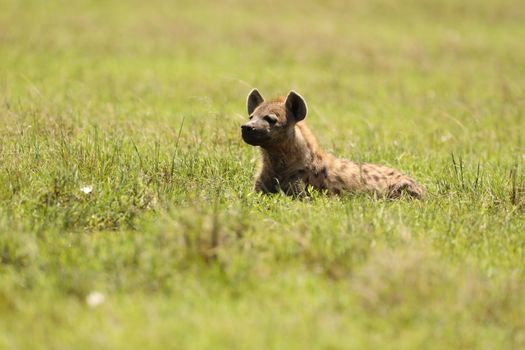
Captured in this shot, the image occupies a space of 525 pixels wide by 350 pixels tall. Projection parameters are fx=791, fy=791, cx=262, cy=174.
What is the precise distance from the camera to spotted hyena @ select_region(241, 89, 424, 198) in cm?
626

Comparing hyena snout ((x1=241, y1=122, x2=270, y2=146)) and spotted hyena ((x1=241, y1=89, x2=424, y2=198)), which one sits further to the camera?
spotted hyena ((x1=241, y1=89, x2=424, y2=198))

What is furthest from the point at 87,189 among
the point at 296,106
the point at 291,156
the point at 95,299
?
the point at 296,106

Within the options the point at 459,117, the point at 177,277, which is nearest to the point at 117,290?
the point at 177,277

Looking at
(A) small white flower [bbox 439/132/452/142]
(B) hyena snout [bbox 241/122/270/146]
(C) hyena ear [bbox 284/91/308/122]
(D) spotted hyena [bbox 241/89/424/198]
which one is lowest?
(A) small white flower [bbox 439/132/452/142]

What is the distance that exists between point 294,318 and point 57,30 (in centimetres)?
1436

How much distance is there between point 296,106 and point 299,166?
500mm

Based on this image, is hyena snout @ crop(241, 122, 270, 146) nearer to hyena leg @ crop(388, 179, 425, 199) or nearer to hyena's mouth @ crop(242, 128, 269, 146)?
hyena's mouth @ crop(242, 128, 269, 146)

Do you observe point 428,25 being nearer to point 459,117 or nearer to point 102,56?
point 102,56

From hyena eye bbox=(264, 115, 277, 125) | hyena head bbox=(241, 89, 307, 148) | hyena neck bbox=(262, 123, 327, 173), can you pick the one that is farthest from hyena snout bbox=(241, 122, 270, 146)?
hyena neck bbox=(262, 123, 327, 173)

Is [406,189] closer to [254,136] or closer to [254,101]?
[254,136]

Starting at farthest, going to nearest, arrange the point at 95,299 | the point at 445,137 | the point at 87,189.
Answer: the point at 445,137, the point at 87,189, the point at 95,299

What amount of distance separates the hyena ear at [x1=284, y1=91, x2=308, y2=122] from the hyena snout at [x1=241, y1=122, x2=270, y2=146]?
0.42 metres

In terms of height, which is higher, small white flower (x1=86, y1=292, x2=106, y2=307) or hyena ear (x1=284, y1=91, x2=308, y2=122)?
hyena ear (x1=284, y1=91, x2=308, y2=122)

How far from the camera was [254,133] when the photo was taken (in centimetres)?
609
